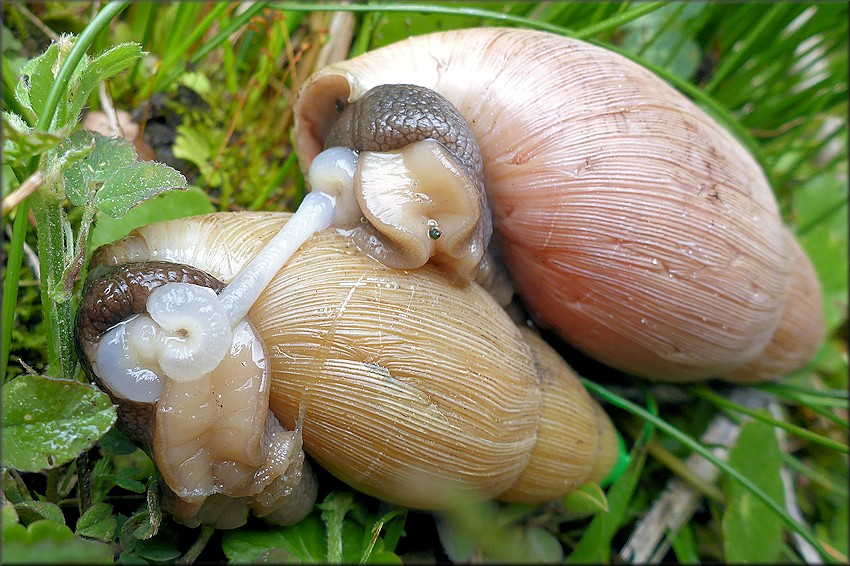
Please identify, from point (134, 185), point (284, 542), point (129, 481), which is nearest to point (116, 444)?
point (129, 481)

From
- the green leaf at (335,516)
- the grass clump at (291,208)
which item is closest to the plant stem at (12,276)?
the grass clump at (291,208)

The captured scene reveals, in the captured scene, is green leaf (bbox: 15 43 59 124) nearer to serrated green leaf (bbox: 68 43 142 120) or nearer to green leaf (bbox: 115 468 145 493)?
serrated green leaf (bbox: 68 43 142 120)

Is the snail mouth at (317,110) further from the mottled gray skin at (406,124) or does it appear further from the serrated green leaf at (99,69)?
the serrated green leaf at (99,69)

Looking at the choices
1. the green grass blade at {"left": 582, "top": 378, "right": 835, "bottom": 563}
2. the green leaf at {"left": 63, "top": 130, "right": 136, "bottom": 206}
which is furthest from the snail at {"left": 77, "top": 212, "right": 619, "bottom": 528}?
the green grass blade at {"left": 582, "top": 378, "right": 835, "bottom": 563}

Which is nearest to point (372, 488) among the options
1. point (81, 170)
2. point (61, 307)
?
point (61, 307)

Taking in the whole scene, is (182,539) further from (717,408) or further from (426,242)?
(717,408)
